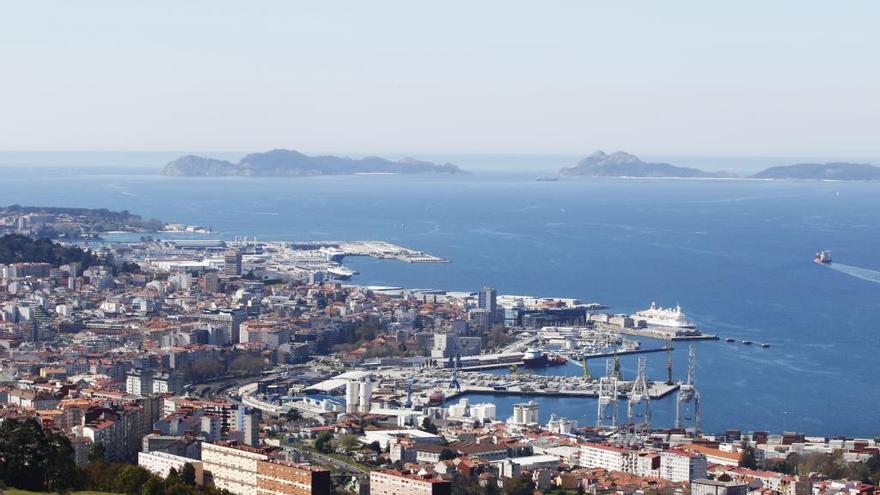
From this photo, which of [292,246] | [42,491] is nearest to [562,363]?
[42,491]

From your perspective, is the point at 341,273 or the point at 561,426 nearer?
the point at 561,426

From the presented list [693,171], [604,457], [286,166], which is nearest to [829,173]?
[693,171]

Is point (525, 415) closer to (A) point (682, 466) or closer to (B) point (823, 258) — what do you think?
(A) point (682, 466)

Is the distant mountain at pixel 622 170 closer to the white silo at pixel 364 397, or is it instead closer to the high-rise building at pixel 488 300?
the high-rise building at pixel 488 300

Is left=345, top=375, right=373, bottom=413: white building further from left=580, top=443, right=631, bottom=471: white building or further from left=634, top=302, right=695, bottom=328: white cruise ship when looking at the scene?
left=634, top=302, right=695, bottom=328: white cruise ship

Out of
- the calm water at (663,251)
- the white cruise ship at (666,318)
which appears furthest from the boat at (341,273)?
the white cruise ship at (666,318)

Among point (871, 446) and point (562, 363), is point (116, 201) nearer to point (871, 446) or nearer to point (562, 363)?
point (562, 363)
